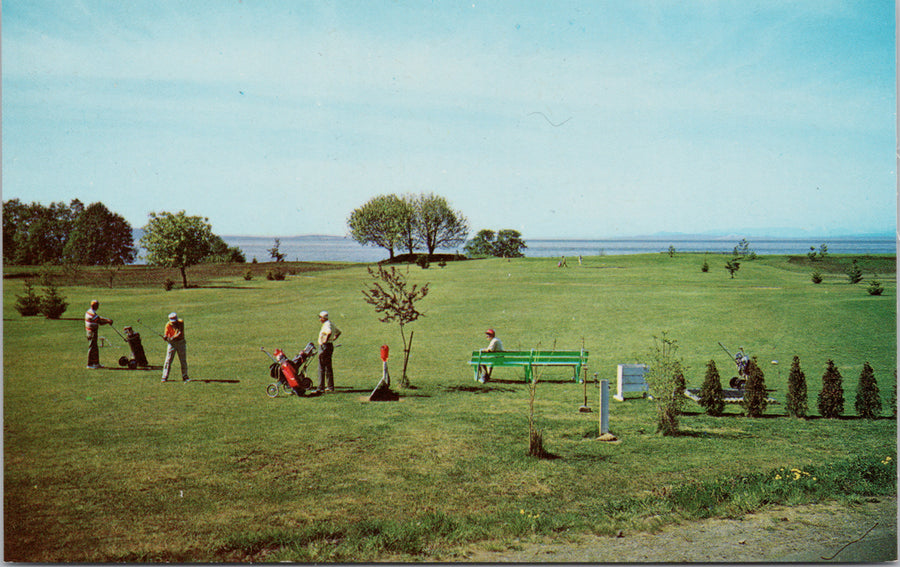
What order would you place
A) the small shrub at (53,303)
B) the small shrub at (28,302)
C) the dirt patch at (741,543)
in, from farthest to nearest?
the small shrub at (53,303), the small shrub at (28,302), the dirt patch at (741,543)

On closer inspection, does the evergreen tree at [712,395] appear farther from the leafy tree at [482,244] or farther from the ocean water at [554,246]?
the leafy tree at [482,244]

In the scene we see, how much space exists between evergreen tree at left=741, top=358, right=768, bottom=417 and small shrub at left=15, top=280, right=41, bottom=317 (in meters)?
13.0

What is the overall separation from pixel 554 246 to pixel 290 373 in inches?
216

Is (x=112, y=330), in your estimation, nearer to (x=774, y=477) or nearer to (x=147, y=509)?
(x=147, y=509)

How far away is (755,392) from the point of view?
10062 mm

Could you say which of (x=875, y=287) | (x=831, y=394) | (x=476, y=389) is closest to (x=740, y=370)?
(x=831, y=394)

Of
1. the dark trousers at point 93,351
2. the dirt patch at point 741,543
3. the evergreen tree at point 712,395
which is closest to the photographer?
the dirt patch at point 741,543

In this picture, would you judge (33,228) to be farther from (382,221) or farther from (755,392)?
(755,392)

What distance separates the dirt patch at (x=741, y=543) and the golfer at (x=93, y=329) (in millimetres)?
8680

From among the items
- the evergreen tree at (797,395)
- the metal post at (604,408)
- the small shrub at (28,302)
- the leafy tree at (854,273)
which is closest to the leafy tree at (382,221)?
the metal post at (604,408)

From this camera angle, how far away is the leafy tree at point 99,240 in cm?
1050

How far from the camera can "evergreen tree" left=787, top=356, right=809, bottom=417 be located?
9828 mm

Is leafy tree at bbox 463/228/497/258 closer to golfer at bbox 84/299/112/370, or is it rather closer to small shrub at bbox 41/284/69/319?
golfer at bbox 84/299/112/370

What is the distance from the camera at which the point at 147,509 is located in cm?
692
